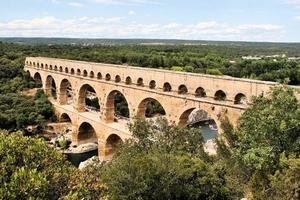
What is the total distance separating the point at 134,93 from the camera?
37031mm

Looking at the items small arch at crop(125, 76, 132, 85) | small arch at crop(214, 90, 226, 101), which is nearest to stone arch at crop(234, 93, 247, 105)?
small arch at crop(214, 90, 226, 101)

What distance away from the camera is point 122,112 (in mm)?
58219

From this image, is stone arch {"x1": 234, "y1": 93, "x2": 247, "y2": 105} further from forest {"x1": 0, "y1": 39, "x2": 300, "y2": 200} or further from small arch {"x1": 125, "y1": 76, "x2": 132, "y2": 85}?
small arch {"x1": 125, "y1": 76, "x2": 132, "y2": 85}

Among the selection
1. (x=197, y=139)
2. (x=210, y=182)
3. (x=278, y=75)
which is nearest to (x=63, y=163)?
(x=210, y=182)

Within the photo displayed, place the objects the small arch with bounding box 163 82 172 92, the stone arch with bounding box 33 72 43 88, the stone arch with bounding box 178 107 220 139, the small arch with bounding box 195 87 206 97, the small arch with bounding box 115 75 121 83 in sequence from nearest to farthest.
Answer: the small arch with bounding box 195 87 206 97, the small arch with bounding box 163 82 172 92, the small arch with bounding box 115 75 121 83, the stone arch with bounding box 178 107 220 139, the stone arch with bounding box 33 72 43 88

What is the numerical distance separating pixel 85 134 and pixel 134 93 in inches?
539

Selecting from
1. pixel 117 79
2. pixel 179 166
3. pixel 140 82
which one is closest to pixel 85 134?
pixel 117 79

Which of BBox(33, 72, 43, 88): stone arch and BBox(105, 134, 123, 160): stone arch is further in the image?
BBox(33, 72, 43, 88): stone arch

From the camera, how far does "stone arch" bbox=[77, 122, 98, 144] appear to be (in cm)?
4747

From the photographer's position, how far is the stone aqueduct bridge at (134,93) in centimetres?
2797

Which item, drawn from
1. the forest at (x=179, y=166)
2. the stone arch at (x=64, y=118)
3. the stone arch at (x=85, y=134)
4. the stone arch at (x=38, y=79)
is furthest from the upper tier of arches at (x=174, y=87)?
the stone arch at (x=38, y=79)

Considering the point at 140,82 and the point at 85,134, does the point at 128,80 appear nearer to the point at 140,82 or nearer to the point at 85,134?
the point at 140,82

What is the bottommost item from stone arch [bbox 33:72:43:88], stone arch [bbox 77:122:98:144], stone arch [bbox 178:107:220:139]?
stone arch [bbox 178:107:220:139]

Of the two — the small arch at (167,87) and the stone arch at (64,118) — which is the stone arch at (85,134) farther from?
the small arch at (167,87)
